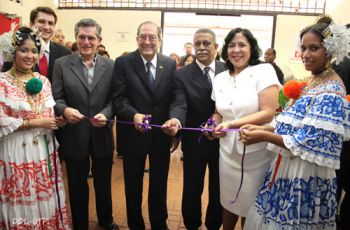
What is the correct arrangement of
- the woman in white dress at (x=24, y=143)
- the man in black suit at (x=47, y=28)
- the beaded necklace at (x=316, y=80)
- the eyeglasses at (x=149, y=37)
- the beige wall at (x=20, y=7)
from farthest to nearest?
the beige wall at (x=20, y=7), the man in black suit at (x=47, y=28), the eyeglasses at (x=149, y=37), the woman in white dress at (x=24, y=143), the beaded necklace at (x=316, y=80)

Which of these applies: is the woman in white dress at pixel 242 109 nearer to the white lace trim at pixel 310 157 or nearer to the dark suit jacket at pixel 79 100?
the white lace trim at pixel 310 157

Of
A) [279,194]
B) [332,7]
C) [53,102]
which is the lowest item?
[279,194]

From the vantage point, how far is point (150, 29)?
2436mm

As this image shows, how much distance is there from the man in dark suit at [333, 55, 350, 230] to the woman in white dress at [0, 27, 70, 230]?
8.22ft

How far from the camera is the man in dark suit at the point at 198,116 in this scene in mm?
2465

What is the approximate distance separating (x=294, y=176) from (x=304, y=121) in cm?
35

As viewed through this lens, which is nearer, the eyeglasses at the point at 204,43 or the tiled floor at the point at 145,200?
the eyeglasses at the point at 204,43

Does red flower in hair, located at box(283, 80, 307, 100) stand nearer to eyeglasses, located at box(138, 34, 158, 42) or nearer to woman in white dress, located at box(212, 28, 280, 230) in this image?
woman in white dress, located at box(212, 28, 280, 230)

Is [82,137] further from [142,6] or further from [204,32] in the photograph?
[142,6]

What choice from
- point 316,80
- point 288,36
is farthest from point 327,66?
point 288,36

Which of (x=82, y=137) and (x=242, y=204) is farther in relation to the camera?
(x=82, y=137)

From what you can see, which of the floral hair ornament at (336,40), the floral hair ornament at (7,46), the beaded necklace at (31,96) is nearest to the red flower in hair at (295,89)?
the floral hair ornament at (336,40)

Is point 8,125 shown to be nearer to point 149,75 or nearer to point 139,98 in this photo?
point 139,98

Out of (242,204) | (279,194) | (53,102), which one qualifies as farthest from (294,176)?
(53,102)
